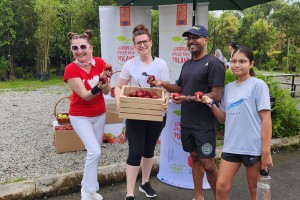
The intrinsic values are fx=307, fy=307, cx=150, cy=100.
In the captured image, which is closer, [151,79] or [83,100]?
[151,79]

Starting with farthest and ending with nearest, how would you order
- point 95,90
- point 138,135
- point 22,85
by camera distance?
point 22,85 → point 138,135 → point 95,90

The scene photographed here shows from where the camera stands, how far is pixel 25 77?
1734 cm

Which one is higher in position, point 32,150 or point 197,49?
point 197,49

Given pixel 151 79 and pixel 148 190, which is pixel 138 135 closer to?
pixel 151 79

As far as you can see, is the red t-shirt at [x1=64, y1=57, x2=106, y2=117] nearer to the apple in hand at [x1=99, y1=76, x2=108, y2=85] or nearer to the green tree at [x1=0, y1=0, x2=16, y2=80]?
the apple in hand at [x1=99, y1=76, x2=108, y2=85]

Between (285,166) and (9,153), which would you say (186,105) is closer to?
(285,166)

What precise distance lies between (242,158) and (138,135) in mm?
1117

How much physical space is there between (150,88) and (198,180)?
Answer: 1.12m

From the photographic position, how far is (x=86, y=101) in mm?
3283

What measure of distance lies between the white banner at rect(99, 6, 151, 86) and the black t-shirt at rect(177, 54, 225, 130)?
2.48m

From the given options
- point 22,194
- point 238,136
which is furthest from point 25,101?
point 238,136

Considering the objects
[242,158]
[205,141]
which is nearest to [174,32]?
[205,141]

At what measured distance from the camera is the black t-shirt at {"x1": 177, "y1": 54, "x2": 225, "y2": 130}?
2.80 m

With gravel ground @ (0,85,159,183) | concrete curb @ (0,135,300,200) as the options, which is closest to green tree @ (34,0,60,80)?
gravel ground @ (0,85,159,183)
